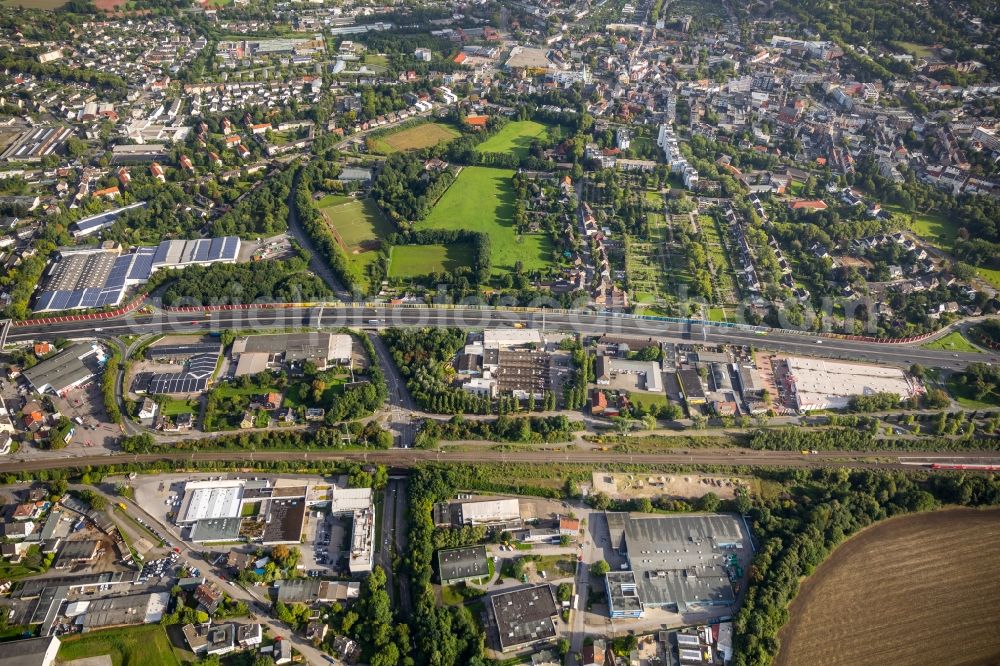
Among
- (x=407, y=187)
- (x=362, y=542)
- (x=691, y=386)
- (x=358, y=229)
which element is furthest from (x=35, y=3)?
(x=691, y=386)

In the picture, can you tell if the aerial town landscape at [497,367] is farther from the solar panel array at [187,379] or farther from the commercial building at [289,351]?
the solar panel array at [187,379]

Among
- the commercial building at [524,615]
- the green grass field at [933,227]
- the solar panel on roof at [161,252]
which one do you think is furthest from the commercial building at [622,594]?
the green grass field at [933,227]

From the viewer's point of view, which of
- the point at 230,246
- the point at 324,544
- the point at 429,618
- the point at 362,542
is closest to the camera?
the point at 429,618

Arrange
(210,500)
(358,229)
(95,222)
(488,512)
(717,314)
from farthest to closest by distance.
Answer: (358,229)
(95,222)
(717,314)
(210,500)
(488,512)

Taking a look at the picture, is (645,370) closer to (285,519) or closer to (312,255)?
(285,519)

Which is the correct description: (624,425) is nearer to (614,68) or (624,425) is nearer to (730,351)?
(730,351)

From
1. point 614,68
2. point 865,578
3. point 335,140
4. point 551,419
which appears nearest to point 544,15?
point 614,68

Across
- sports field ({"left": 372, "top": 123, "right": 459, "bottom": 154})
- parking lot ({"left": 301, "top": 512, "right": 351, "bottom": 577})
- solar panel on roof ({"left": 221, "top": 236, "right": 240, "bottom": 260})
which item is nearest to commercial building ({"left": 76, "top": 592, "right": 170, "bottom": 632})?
parking lot ({"left": 301, "top": 512, "right": 351, "bottom": 577})

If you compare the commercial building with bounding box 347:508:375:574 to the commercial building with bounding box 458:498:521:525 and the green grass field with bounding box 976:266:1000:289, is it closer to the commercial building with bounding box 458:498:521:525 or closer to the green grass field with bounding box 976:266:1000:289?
the commercial building with bounding box 458:498:521:525
